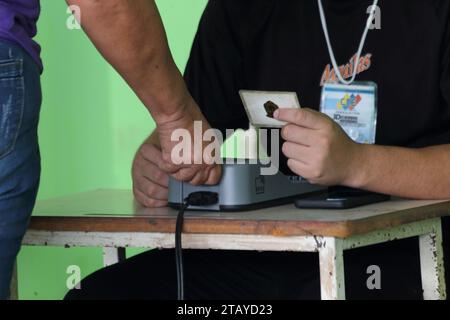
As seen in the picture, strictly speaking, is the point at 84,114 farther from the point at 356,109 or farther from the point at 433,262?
the point at 433,262

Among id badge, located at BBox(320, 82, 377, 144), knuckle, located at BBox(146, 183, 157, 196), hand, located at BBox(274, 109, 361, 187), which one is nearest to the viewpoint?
hand, located at BBox(274, 109, 361, 187)

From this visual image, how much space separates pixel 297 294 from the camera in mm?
1566

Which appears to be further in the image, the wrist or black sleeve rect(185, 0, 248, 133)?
black sleeve rect(185, 0, 248, 133)

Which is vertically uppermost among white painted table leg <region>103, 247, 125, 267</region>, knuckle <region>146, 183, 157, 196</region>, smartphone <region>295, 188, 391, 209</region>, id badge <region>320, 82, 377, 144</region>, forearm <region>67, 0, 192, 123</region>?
forearm <region>67, 0, 192, 123</region>

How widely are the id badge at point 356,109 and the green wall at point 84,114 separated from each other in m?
0.92

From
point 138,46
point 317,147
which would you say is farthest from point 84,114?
point 138,46

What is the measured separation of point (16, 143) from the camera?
1.21 metres

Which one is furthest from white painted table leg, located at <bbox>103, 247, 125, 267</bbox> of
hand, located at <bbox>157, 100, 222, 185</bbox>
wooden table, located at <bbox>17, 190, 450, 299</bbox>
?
hand, located at <bbox>157, 100, 222, 185</bbox>

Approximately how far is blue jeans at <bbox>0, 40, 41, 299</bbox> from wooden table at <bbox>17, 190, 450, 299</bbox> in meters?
0.22

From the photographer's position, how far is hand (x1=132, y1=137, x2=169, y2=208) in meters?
1.64

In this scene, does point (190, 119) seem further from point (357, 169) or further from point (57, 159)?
point (57, 159)

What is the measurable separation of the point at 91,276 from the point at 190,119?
0.45 metres

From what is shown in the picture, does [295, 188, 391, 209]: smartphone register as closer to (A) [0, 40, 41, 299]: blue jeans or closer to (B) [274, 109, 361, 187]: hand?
(B) [274, 109, 361, 187]: hand
